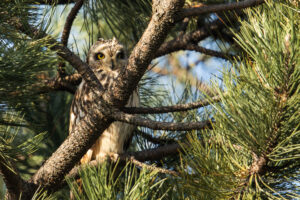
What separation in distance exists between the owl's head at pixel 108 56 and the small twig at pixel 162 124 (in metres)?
1.26

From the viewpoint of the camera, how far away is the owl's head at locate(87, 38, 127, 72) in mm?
2658

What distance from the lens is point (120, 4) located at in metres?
2.18

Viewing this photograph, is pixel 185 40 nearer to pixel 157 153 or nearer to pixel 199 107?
pixel 157 153

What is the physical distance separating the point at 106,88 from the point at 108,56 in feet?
1.23

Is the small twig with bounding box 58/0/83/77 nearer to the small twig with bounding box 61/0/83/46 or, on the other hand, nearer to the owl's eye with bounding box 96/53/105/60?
the small twig with bounding box 61/0/83/46

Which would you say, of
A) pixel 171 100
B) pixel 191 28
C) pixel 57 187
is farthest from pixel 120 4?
pixel 57 187

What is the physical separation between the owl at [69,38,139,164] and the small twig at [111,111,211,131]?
786 mm

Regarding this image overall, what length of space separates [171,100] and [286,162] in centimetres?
134

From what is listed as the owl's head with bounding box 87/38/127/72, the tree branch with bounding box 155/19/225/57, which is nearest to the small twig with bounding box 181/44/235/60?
the tree branch with bounding box 155/19/225/57

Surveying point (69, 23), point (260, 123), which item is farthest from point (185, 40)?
point (260, 123)

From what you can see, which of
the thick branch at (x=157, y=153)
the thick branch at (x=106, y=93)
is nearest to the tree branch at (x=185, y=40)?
the thick branch at (x=157, y=153)

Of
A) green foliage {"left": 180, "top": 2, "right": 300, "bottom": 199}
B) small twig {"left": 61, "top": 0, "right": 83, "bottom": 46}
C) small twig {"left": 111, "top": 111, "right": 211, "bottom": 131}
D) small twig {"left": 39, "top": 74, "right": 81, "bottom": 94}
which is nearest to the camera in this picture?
green foliage {"left": 180, "top": 2, "right": 300, "bottom": 199}

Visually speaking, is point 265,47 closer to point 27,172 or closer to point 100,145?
point 100,145

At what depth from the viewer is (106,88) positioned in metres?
2.38
